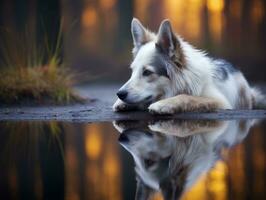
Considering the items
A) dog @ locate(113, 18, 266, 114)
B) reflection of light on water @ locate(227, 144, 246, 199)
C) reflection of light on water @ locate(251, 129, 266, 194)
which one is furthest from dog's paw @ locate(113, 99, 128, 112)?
reflection of light on water @ locate(227, 144, 246, 199)

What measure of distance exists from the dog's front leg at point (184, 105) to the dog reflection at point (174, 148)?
0.69 feet

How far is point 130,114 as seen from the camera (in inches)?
259

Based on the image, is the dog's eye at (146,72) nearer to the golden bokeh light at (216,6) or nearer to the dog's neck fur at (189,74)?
the dog's neck fur at (189,74)

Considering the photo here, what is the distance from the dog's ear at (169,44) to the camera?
21.0ft

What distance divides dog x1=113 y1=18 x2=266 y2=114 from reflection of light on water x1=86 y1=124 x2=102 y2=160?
0.54m

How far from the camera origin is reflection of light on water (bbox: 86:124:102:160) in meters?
4.47

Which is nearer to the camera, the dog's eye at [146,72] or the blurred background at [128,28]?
the dog's eye at [146,72]

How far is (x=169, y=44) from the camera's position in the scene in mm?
6484

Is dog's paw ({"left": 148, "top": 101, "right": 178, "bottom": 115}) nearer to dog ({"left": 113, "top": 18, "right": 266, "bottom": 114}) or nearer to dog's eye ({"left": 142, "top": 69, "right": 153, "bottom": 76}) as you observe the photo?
dog ({"left": 113, "top": 18, "right": 266, "bottom": 114})

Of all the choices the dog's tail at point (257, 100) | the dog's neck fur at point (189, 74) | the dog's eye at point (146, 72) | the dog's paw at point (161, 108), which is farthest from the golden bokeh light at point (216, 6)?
the dog's paw at point (161, 108)

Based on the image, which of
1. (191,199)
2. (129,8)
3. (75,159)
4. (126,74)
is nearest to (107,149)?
(75,159)

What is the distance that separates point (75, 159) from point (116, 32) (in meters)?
11.1

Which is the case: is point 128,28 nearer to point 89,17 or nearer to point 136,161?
point 89,17

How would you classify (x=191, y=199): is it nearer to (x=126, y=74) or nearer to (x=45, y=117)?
Result: (x=45, y=117)
